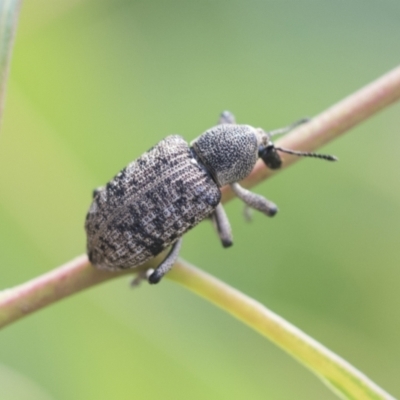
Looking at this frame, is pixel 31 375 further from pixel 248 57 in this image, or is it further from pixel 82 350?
pixel 248 57

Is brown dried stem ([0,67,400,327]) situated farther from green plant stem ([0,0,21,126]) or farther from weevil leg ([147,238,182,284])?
green plant stem ([0,0,21,126])

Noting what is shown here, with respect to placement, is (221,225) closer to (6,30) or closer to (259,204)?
(259,204)

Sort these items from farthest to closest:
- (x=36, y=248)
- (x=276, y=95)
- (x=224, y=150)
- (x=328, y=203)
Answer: (x=276, y=95)
(x=328, y=203)
(x=36, y=248)
(x=224, y=150)

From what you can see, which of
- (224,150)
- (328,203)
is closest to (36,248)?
(224,150)

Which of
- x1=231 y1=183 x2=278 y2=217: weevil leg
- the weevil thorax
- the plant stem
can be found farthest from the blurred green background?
the plant stem

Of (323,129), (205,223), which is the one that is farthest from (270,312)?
(205,223)
